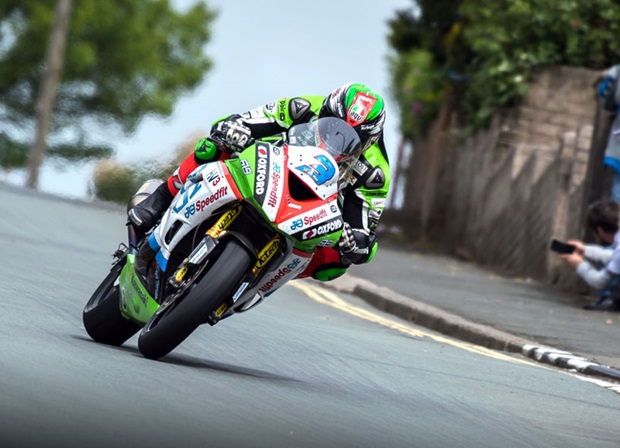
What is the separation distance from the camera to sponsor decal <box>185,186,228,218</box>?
28.2 ft

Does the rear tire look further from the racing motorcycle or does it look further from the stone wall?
the stone wall

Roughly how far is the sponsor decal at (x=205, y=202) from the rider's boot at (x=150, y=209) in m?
0.62

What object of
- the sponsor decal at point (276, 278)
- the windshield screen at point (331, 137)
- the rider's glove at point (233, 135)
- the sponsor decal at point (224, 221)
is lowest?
the sponsor decal at point (276, 278)

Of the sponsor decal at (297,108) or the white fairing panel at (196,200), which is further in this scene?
the sponsor decal at (297,108)

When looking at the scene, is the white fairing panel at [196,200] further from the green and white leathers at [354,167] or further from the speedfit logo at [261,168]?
the green and white leathers at [354,167]

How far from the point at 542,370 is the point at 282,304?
3807 mm

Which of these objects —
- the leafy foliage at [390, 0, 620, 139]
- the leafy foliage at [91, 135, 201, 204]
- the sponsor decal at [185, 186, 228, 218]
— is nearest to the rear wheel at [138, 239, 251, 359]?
the sponsor decal at [185, 186, 228, 218]

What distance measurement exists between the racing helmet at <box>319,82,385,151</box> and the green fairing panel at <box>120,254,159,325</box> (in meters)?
1.29

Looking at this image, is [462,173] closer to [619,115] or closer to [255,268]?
[619,115]

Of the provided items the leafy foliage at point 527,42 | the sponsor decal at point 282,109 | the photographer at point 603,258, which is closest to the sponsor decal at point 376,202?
the sponsor decal at point 282,109

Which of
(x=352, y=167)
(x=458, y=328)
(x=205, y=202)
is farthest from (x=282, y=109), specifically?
(x=458, y=328)

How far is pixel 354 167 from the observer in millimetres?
9227

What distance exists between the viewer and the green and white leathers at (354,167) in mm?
9273

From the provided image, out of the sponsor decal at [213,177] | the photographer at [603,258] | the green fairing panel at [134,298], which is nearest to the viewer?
the sponsor decal at [213,177]
